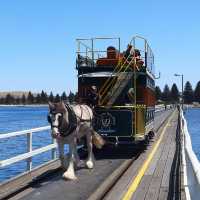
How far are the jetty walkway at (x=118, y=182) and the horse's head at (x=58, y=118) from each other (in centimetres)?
107

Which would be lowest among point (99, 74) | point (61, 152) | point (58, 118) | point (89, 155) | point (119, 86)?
point (89, 155)

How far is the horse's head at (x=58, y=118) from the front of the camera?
446 inches

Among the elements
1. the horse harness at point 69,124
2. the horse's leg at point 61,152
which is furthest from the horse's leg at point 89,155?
the horse harness at point 69,124

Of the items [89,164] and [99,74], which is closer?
[89,164]

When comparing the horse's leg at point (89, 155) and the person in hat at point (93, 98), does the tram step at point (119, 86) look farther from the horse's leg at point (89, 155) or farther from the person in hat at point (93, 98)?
the horse's leg at point (89, 155)

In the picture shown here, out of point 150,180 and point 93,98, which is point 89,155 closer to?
point 150,180

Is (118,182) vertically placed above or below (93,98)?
below

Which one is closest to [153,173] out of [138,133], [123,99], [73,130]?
[73,130]

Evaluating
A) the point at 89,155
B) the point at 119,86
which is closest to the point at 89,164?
the point at 89,155

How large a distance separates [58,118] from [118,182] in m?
1.86

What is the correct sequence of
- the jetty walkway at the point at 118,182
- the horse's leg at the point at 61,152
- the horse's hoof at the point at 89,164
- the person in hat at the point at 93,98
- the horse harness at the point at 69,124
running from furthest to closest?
the person in hat at the point at 93,98 → the horse's hoof at the point at 89,164 → the horse's leg at the point at 61,152 → the horse harness at the point at 69,124 → the jetty walkway at the point at 118,182

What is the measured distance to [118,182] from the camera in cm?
1186

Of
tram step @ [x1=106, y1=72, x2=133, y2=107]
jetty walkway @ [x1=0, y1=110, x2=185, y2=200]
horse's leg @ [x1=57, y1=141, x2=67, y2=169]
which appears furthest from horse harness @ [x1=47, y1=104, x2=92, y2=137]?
→ tram step @ [x1=106, y1=72, x2=133, y2=107]

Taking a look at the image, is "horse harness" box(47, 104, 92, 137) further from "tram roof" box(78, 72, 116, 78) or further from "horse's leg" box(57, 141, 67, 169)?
"tram roof" box(78, 72, 116, 78)
